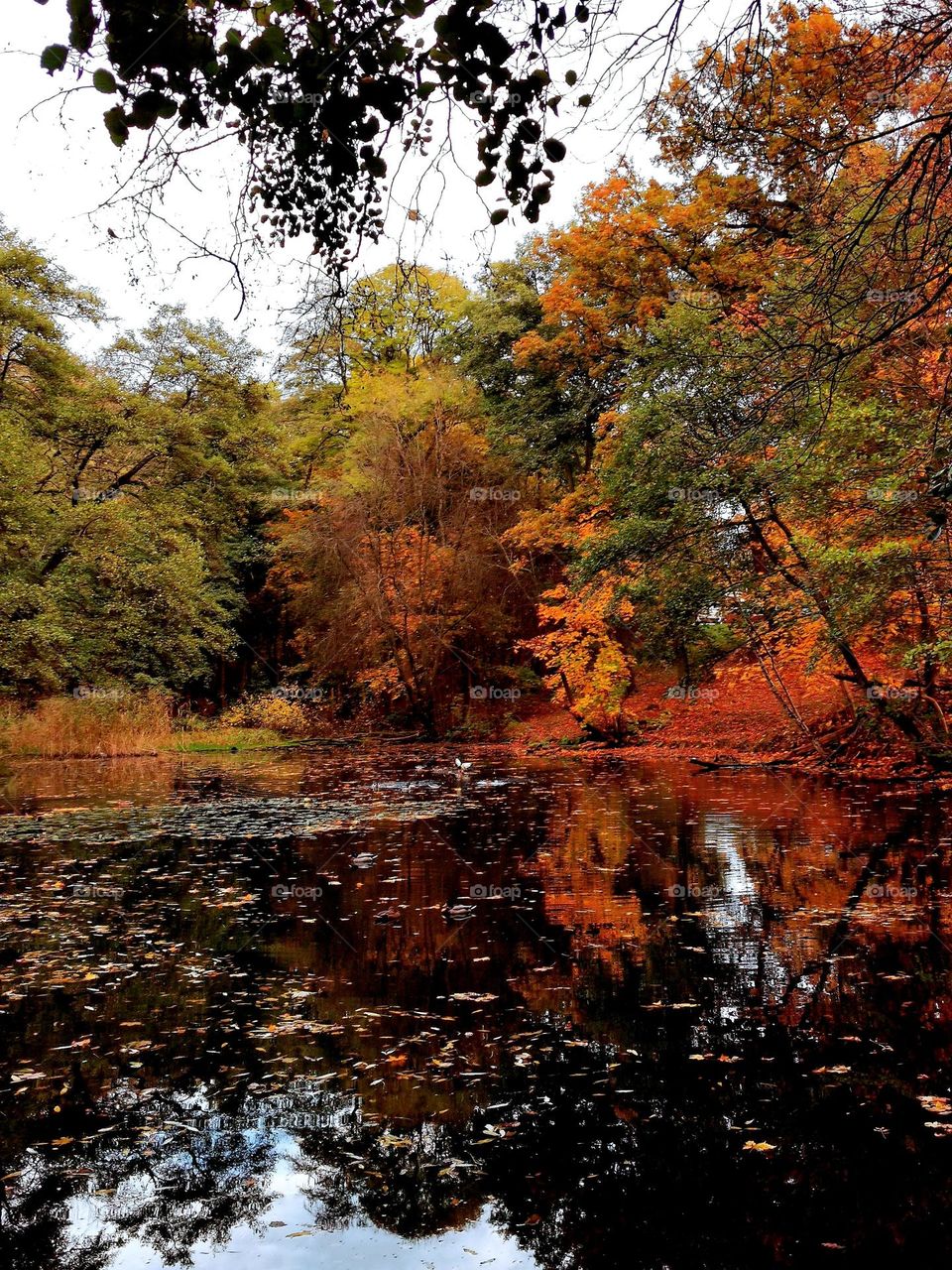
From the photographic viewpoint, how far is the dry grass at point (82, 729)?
22.8 metres

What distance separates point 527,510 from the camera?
25328 millimetres

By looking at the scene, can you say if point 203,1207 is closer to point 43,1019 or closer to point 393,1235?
point 393,1235

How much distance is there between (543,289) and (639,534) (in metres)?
13.7

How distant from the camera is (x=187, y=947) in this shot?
6398 millimetres

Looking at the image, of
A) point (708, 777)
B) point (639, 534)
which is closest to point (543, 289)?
point (639, 534)

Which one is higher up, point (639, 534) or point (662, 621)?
point (639, 534)
